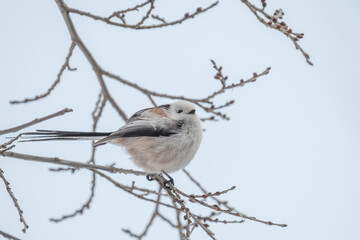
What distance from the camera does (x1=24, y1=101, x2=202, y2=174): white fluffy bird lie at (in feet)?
13.7

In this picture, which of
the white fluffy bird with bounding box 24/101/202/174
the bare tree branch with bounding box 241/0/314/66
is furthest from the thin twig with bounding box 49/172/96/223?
the bare tree branch with bounding box 241/0/314/66

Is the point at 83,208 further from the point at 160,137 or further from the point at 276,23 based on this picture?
the point at 276,23

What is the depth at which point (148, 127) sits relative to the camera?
4.30m

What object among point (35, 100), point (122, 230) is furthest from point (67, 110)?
point (122, 230)

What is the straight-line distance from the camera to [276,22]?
3.36 m

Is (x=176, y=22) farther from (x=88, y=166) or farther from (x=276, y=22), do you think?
(x=88, y=166)

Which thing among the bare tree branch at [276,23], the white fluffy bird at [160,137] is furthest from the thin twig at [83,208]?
the bare tree branch at [276,23]

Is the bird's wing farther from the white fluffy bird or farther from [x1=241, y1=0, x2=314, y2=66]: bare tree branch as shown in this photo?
[x1=241, y1=0, x2=314, y2=66]: bare tree branch

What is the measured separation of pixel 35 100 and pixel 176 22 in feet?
4.99

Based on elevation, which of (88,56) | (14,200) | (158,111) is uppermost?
(88,56)

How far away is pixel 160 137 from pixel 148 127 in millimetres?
151

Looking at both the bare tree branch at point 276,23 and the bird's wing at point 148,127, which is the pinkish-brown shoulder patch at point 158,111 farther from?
the bare tree branch at point 276,23

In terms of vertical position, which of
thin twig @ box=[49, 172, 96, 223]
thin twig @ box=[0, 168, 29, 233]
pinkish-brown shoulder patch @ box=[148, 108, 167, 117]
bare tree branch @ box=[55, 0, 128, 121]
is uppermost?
bare tree branch @ box=[55, 0, 128, 121]

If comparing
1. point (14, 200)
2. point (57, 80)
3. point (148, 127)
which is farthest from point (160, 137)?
point (14, 200)
